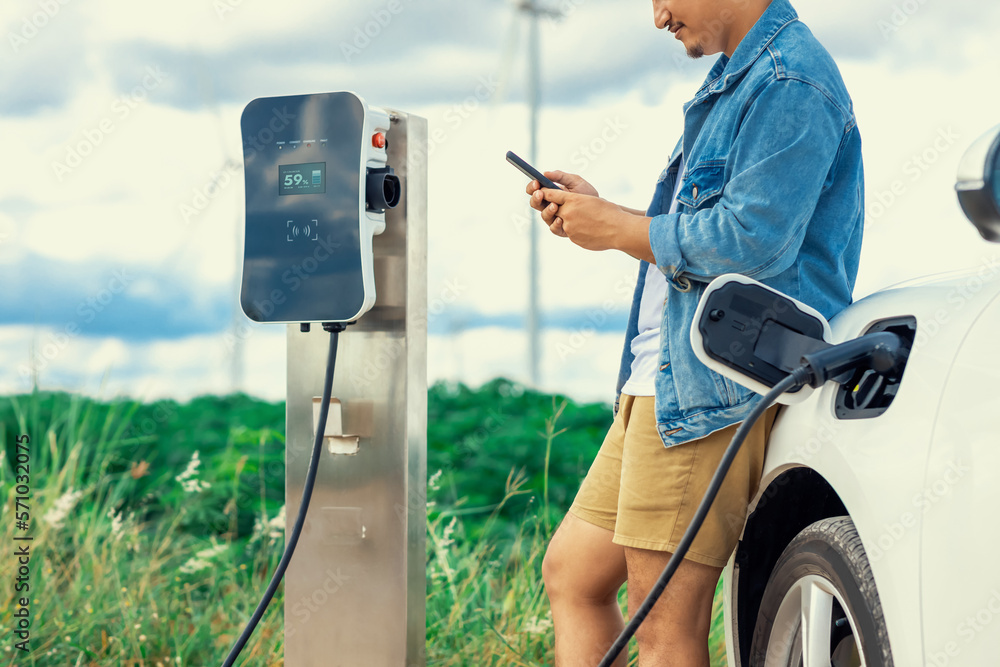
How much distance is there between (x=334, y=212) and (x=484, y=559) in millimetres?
1708

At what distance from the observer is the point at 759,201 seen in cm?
125

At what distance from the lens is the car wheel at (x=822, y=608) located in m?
1.09

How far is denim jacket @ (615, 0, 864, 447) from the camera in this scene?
1.27 metres

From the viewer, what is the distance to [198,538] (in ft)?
12.3

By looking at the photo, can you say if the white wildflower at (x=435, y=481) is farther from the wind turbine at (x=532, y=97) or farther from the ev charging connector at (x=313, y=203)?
the wind turbine at (x=532, y=97)

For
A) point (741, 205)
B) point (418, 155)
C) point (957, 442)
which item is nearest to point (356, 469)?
point (418, 155)

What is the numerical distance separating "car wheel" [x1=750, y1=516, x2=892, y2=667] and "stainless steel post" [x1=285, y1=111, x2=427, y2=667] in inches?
30.0

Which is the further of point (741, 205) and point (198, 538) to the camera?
point (198, 538)

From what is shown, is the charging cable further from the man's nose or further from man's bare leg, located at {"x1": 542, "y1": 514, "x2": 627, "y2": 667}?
the man's nose

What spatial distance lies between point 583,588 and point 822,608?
0.52 m

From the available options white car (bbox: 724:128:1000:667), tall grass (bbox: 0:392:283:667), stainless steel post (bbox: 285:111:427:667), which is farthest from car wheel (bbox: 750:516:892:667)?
tall grass (bbox: 0:392:283:667)

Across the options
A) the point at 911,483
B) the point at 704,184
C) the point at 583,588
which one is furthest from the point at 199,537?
the point at 911,483

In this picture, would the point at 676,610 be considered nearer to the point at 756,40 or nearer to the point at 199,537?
the point at 756,40

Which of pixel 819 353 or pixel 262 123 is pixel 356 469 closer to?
pixel 262 123
